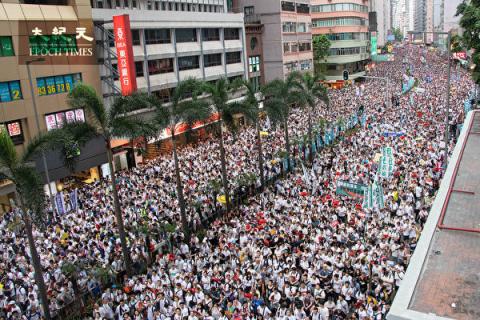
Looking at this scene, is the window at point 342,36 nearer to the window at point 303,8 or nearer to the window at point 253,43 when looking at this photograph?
the window at point 303,8

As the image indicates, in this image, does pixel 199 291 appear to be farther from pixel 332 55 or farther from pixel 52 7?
pixel 332 55

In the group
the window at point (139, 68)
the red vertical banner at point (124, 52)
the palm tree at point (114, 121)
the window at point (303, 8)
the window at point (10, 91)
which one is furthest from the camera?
the window at point (303, 8)

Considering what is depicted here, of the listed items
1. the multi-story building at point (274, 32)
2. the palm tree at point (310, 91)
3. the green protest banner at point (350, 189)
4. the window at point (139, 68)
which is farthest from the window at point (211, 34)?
the green protest banner at point (350, 189)

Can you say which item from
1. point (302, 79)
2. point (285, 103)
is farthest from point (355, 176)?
point (302, 79)

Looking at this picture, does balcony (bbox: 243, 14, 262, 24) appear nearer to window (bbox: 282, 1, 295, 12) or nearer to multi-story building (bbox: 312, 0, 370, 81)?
window (bbox: 282, 1, 295, 12)

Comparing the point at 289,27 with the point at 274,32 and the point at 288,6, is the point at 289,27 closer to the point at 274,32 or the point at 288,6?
the point at 288,6
